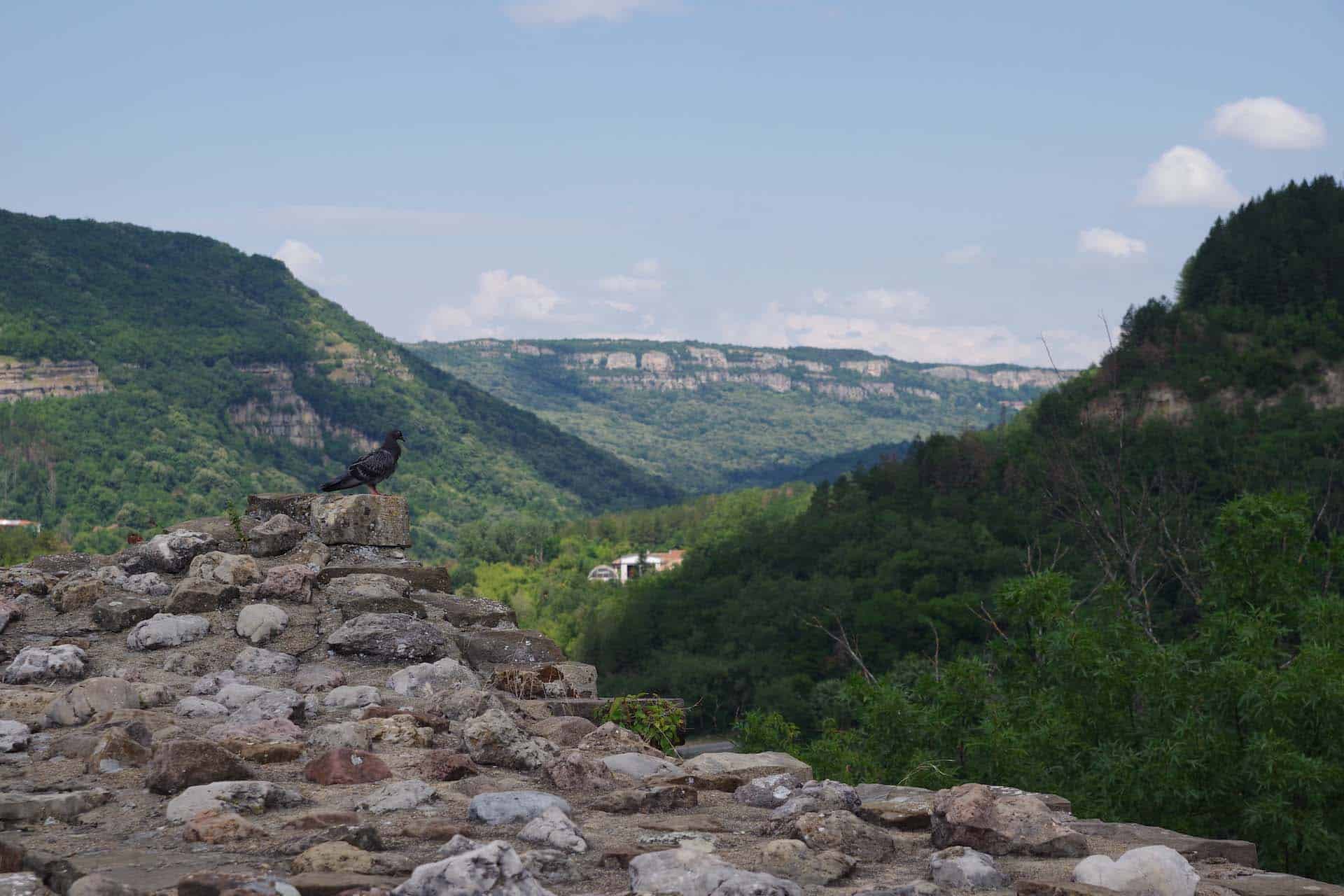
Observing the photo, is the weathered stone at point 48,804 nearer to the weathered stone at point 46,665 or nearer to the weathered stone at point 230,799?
the weathered stone at point 230,799

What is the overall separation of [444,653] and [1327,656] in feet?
21.1

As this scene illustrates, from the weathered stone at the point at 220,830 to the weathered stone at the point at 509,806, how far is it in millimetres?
600

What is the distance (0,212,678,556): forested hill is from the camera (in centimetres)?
9450

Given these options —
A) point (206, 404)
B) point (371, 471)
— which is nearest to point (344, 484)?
point (371, 471)

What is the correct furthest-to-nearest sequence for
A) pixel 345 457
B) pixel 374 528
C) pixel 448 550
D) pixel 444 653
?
pixel 345 457
pixel 448 550
pixel 374 528
pixel 444 653

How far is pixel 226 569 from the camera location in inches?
250

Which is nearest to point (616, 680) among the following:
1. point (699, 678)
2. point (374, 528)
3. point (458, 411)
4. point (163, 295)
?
point (699, 678)

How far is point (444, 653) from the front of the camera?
5.93 metres

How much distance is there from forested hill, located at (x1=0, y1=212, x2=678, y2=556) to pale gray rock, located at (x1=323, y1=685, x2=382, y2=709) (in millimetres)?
73689

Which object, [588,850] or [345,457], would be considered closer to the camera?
[588,850]

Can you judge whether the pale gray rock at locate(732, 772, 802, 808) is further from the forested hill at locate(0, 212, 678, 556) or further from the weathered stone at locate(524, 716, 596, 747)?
the forested hill at locate(0, 212, 678, 556)

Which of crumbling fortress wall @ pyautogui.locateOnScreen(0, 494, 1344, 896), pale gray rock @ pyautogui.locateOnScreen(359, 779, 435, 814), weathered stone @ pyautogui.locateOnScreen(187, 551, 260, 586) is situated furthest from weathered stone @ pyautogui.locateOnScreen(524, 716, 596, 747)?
weathered stone @ pyautogui.locateOnScreen(187, 551, 260, 586)

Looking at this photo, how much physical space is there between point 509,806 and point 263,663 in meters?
2.33

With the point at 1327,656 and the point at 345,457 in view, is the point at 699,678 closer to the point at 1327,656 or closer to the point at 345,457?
the point at 1327,656
